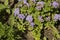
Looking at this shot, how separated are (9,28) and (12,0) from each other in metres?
0.66

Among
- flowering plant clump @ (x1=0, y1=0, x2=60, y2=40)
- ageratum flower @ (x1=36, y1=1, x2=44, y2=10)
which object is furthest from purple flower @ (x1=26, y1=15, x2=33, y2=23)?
ageratum flower @ (x1=36, y1=1, x2=44, y2=10)

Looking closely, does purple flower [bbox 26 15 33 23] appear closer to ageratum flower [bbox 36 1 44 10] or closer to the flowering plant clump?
the flowering plant clump

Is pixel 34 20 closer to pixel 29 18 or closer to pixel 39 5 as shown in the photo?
pixel 29 18

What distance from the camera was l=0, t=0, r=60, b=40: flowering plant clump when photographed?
3.64m

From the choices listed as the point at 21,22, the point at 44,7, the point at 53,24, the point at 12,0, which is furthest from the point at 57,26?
the point at 12,0

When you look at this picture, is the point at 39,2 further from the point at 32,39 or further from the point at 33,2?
the point at 32,39

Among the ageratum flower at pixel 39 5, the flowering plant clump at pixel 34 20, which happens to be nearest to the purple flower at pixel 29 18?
the flowering plant clump at pixel 34 20

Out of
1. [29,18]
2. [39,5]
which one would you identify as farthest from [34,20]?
[39,5]

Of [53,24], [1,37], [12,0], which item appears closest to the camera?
[1,37]

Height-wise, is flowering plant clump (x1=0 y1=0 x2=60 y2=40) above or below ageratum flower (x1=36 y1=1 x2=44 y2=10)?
below

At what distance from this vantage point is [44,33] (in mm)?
3703

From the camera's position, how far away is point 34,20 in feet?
12.1

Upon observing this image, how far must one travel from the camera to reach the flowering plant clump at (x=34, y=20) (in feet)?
11.9

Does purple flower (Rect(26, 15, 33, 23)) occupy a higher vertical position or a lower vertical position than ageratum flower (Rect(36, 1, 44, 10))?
lower
